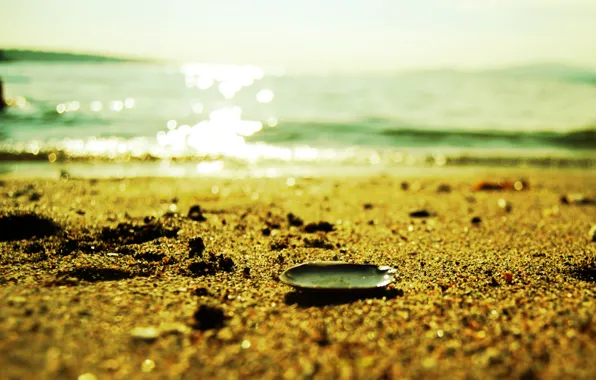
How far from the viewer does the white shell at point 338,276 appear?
3.58 metres

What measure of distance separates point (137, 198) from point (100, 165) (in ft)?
17.6

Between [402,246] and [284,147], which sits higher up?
[284,147]

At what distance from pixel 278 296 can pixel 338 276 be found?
0.47m

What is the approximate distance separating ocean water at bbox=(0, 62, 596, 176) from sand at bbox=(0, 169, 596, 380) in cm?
601

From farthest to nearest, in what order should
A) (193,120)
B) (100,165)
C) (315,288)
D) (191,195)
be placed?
(193,120)
(100,165)
(191,195)
(315,288)

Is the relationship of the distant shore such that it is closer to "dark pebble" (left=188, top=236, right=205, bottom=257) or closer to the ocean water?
the ocean water

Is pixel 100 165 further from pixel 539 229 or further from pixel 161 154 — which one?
pixel 539 229

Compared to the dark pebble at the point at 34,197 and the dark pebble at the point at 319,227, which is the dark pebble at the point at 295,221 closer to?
the dark pebble at the point at 319,227

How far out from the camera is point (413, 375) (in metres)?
2.56

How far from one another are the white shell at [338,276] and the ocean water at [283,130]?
8009 millimetres

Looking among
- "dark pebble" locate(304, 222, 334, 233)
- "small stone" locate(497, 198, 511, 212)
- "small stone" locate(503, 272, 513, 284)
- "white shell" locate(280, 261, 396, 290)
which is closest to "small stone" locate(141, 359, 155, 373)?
"white shell" locate(280, 261, 396, 290)

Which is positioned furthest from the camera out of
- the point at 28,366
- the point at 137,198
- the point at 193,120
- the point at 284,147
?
the point at 193,120

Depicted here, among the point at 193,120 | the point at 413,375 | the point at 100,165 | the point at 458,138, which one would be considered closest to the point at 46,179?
the point at 100,165

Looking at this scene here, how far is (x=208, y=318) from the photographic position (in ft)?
10.3
